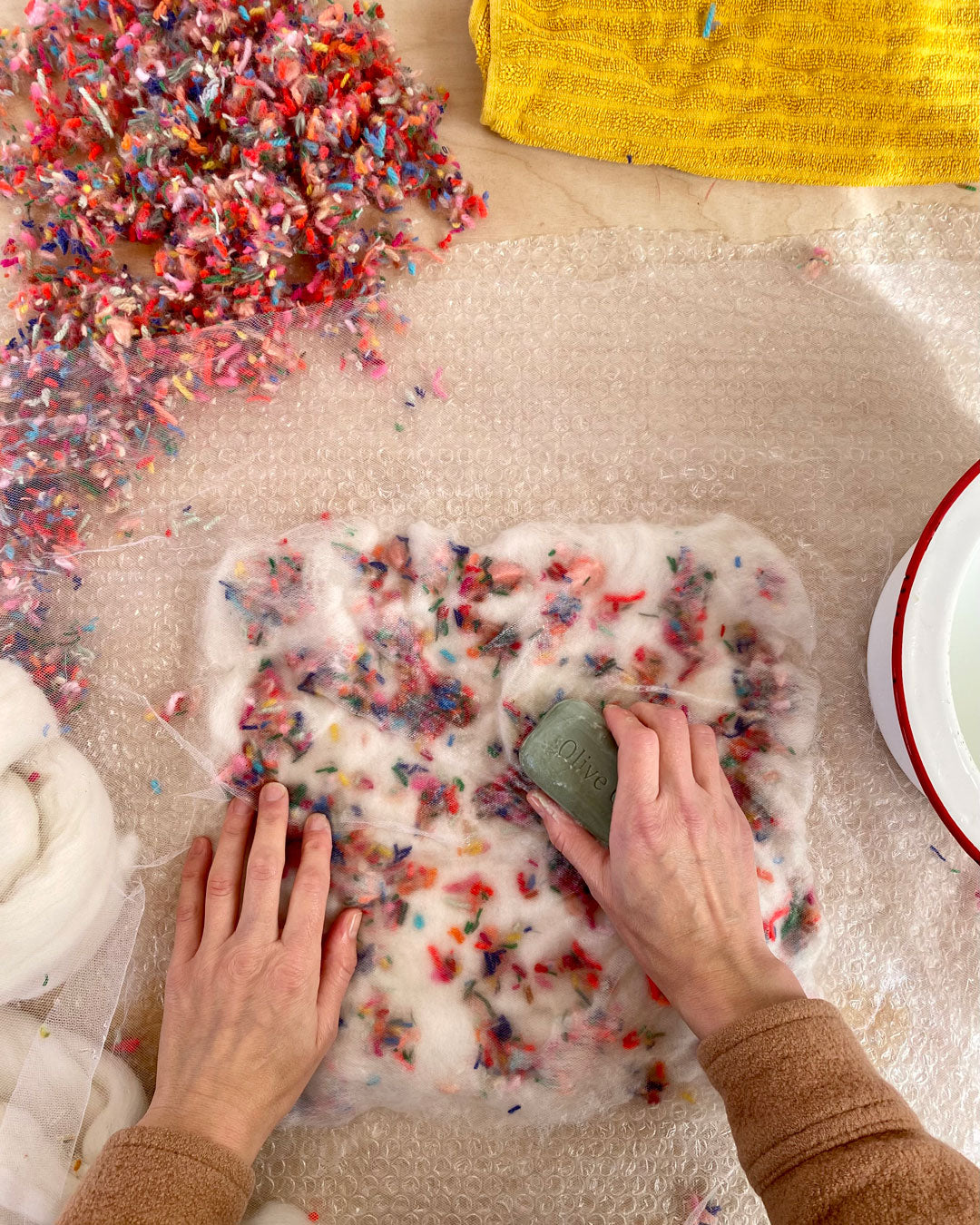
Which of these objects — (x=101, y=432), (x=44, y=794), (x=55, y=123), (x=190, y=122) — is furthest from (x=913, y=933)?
(x=55, y=123)

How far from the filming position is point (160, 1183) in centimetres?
64

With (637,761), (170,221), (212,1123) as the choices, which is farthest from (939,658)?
(170,221)

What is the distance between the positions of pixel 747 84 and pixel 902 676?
65cm

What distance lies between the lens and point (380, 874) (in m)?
0.78

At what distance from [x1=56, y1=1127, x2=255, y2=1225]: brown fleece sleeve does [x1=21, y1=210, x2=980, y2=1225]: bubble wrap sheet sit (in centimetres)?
12

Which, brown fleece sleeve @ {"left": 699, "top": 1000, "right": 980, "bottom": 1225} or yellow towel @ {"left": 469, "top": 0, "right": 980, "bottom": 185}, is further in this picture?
yellow towel @ {"left": 469, "top": 0, "right": 980, "bottom": 185}

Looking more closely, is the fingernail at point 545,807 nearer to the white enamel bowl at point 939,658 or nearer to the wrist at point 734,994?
the wrist at point 734,994

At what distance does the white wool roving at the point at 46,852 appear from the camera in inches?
27.3

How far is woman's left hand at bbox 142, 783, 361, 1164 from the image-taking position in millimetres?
708

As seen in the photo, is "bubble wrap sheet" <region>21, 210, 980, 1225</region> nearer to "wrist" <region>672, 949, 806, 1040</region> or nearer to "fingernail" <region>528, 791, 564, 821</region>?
"wrist" <region>672, 949, 806, 1040</region>

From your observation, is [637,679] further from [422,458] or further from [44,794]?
[44,794]

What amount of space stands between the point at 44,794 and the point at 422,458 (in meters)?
0.48

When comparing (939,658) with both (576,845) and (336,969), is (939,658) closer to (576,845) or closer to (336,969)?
(576,845)

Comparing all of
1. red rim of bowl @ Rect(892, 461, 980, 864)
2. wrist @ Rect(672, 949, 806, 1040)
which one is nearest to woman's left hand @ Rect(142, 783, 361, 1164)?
wrist @ Rect(672, 949, 806, 1040)
